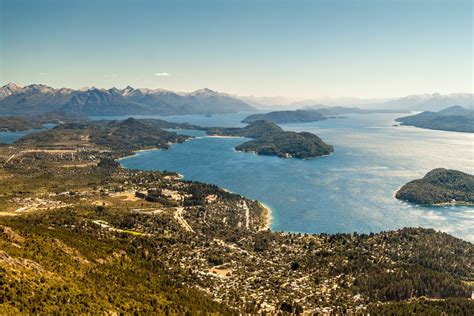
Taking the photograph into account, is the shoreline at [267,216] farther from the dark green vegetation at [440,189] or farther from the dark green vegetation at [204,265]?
the dark green vegetation at [440,189]

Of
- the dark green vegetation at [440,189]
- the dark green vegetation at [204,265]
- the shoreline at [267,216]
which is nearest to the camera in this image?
the dark green vegetation at [204,265]

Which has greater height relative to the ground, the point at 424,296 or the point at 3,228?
the point at 3,228

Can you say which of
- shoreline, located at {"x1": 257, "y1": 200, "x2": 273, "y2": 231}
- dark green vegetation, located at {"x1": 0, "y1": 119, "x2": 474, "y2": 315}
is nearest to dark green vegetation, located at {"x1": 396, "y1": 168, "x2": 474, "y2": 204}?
dark green vegetation, located at {"x1": 0, "y1": 119, "x2": 474, "y2": 315}

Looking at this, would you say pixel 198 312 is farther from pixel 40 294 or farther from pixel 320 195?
pixel 320 195

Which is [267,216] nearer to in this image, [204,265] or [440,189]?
[204,265]

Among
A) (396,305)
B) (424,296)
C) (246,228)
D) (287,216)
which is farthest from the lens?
(287,216)

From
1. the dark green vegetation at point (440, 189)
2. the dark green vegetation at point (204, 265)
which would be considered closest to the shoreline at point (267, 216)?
the dark green vegetation at point (204, 265)

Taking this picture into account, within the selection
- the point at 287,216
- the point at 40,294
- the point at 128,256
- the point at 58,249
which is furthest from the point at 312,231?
the point at 40,294

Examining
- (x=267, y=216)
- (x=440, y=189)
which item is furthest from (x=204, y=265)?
(x=440, y=189)
